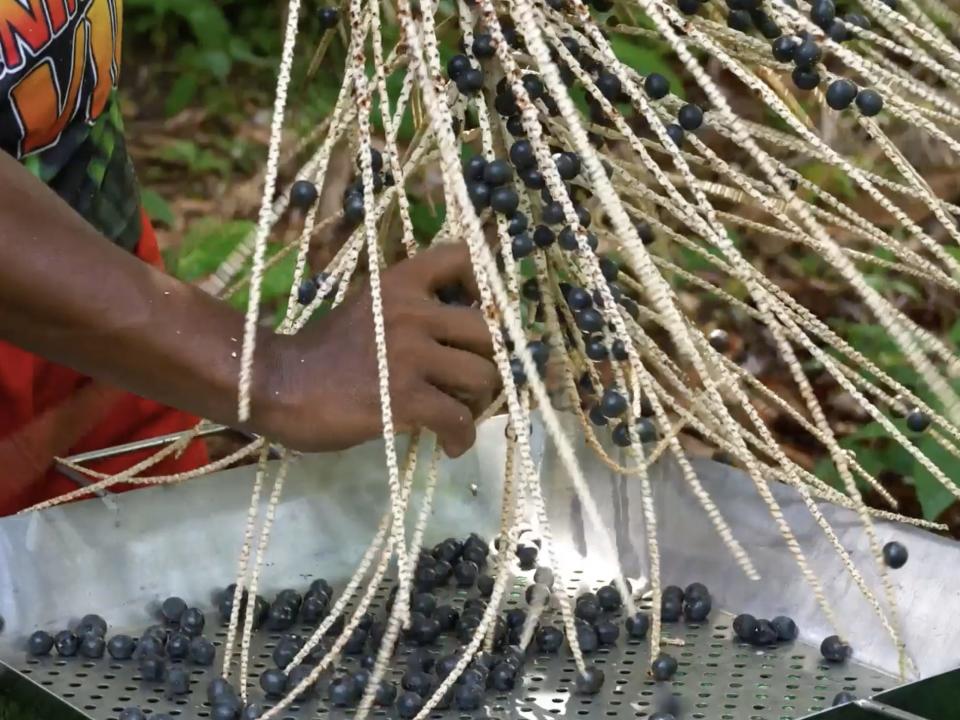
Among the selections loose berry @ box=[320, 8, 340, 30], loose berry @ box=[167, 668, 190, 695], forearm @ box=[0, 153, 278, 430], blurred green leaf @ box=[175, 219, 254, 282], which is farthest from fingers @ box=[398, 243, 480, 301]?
blurred green leaf @ box=[175, 219, 254, 282]

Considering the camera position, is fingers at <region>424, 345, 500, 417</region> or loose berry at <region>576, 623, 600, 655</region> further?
loose berry at <region>576, 623, 600, 655</region>

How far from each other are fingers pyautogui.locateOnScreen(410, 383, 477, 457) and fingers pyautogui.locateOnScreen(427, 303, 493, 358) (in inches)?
1.4

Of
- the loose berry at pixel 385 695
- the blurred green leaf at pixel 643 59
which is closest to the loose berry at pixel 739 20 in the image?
the loose berry at pixel 385 695

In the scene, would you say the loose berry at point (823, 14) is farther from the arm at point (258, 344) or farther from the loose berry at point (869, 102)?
the arm at point (258, 344)

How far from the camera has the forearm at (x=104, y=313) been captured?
31.9 inches

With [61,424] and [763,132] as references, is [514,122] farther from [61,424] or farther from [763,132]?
[61,424]

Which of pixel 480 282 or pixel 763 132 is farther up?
pixel 763 132

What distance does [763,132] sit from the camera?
896 millimetres

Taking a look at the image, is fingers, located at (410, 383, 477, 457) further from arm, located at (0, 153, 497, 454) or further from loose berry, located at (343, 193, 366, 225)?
loose berry, located at (343, 193, 366, 225)

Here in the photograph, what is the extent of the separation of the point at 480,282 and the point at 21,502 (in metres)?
0.60

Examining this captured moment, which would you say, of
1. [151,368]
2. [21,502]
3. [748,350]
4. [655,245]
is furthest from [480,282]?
[748,350]

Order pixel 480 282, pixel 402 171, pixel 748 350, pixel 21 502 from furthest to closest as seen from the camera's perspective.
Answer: pixel 748 350
pixel 21 502
pixel 402 171
pixel 480 282

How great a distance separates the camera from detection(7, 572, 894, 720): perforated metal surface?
895mm

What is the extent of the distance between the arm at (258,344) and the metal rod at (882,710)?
295mm
